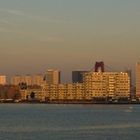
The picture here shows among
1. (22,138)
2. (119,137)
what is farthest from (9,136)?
(119,137)

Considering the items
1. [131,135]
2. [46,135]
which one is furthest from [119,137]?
[46,135]

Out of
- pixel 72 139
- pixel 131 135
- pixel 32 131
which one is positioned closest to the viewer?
pixel 72 139

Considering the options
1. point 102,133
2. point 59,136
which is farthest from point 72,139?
point 102,133

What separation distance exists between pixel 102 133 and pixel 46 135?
4889 mm

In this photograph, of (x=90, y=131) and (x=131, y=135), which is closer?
(x=131, y=135)

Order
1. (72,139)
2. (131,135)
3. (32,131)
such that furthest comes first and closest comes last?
(32,131) < (131,135) < (72,139)

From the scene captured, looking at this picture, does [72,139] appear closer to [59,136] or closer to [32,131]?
[59,136]

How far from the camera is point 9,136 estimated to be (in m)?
49.0

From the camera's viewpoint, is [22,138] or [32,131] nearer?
[22,138]

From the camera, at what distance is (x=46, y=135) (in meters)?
50.2

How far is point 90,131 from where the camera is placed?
5491 centimetres

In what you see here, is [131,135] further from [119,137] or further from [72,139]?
[72,139]

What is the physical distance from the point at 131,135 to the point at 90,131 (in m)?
5.80

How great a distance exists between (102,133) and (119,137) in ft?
13.3
